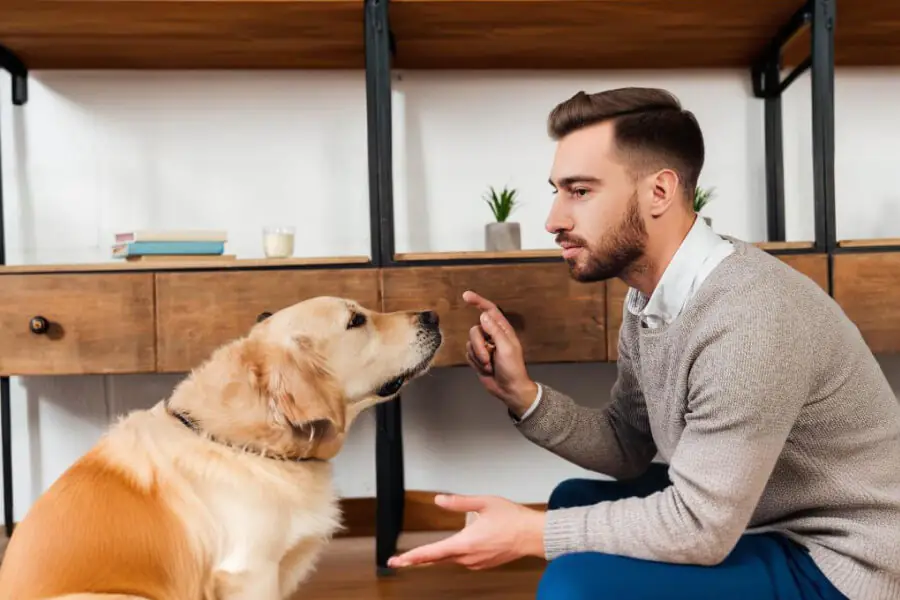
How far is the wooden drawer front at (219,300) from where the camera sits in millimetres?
1571

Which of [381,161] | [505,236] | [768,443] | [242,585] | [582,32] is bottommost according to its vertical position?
[242,585]

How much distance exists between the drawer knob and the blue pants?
1280 millimetres

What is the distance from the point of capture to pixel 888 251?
160 centimetres


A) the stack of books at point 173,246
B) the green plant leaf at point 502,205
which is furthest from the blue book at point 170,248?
the green plant leaf at point 502,205

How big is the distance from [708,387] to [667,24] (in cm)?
124

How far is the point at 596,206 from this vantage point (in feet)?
3.50

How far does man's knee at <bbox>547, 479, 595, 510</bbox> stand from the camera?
1323 millimetres

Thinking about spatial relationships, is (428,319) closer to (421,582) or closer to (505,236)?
(505,236)

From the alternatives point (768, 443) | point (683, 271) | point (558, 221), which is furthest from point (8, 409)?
point (768, 443)

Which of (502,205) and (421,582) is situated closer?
(421,582)

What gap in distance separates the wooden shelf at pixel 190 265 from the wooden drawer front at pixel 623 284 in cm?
59

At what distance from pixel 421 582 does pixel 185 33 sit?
1.52 meters

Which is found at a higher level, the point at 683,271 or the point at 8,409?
the point at 683,271

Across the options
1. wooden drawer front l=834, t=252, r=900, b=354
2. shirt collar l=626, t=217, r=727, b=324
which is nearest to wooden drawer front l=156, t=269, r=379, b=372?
shirt collar l=626, t=217, r=727, b=324
